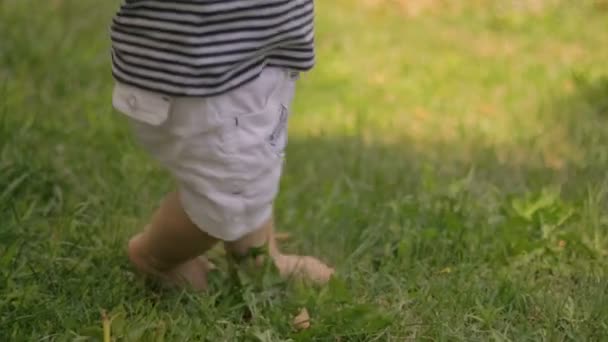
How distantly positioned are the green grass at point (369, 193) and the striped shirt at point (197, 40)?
46 cm

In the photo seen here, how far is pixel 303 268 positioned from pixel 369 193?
2.08ft

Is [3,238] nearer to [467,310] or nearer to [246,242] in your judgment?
[246,242]

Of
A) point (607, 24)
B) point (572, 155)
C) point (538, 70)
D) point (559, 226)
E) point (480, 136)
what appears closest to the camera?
point (559, 226)

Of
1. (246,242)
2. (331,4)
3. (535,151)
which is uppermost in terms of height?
(246,242)

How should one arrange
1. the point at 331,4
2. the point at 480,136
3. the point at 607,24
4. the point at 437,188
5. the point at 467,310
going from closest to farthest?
the point at 467,310
the point at 437,188
the point at 480,136
the point at 607,24
the point at 331,4

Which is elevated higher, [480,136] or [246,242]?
[246,242]

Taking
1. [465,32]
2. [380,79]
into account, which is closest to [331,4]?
[465,32]

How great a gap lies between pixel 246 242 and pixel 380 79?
2.07 m

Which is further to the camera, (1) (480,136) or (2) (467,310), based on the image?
(1) (480,136)

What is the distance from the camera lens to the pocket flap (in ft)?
6.20

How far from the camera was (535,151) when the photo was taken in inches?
127

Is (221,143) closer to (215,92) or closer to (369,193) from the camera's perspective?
(215,92)

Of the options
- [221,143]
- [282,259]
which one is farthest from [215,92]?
[282,259]

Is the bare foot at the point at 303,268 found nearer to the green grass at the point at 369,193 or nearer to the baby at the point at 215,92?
the green grass at the point at 369,193
